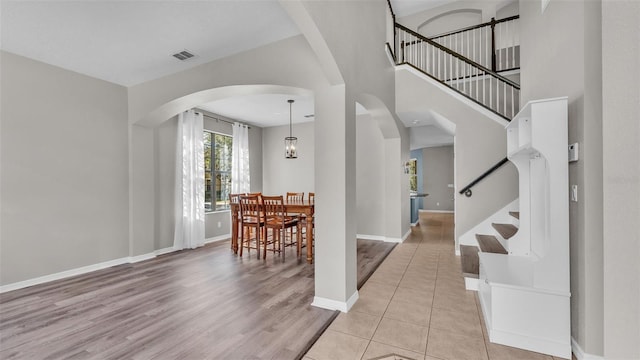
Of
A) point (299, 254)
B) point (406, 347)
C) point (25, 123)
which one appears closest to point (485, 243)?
point (406, 347)

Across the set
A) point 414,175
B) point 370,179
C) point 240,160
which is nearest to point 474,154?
point 370,179

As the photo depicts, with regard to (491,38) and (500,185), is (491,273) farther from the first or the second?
(491,38)

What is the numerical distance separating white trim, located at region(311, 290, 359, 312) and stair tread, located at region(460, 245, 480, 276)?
4.59ft

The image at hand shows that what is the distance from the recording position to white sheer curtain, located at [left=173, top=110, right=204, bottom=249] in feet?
16.5

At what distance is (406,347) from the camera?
1904mm

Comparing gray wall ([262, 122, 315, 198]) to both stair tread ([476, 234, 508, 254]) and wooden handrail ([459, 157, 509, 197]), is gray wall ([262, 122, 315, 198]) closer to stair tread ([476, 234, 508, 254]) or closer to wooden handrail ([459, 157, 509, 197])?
wooden handrail ([459, 157, 509, 197])

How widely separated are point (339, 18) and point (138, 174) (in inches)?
151

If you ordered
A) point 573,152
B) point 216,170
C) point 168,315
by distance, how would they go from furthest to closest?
point 216,170 → point 168,315 → point 573,152

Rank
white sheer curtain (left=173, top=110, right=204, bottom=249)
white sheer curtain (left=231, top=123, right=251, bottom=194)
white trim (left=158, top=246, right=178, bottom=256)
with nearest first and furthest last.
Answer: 1. white trim (left=158, top=246, right=178, bottom=256)
2. white sheer curtain (left=173, top=110, right=204, bottom=249)
3. white sheer curtain (left=231, top=123, right=251, bottom=194)

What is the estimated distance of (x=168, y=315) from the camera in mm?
2428

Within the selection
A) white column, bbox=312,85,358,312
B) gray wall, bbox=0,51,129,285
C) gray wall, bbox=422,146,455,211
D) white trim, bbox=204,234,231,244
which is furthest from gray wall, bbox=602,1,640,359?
gray wall, bbox=422,146,455,211

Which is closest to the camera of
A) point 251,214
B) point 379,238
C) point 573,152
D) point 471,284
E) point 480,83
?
point 573,152

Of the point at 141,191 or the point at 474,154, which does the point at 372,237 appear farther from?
the point at 141,191

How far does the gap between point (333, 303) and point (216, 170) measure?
4.67 meters
